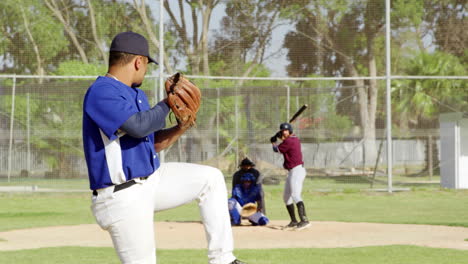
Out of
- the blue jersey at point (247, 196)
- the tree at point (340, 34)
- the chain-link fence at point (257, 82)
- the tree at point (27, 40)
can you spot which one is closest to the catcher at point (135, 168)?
the blue jersey at point (247, 196)

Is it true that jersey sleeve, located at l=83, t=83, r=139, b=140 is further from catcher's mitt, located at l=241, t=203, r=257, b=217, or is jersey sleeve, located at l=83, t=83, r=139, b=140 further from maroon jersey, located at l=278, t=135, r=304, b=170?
catcher's mitt, located at l=241, t=203, r=257, b=217

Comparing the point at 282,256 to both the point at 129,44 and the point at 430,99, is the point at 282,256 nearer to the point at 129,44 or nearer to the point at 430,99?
the point at 129,44

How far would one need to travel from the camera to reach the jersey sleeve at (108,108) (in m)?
4.07

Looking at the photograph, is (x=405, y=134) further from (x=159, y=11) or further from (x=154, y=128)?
(x=154, y=128)

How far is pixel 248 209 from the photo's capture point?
12.2 metres

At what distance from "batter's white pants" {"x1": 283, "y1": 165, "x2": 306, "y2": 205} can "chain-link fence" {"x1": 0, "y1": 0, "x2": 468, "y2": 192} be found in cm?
770

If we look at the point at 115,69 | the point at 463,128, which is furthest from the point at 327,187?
the point at 115,69

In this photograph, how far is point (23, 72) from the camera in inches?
804

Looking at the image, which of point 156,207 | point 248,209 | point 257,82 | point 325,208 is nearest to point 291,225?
point 248,209

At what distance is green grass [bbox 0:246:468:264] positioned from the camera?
7.79m

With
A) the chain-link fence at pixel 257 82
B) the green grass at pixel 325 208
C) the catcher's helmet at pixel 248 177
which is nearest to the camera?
the catcher's helmet at pixel 248 177

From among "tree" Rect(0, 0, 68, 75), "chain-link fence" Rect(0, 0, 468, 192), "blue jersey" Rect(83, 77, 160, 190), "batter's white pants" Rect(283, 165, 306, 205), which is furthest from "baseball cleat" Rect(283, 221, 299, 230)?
"tree" Rect(0, 0, 68, 75)

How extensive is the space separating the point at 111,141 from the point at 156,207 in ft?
1.66

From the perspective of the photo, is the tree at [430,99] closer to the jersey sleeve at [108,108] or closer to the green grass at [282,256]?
the green grass at [282,256]
